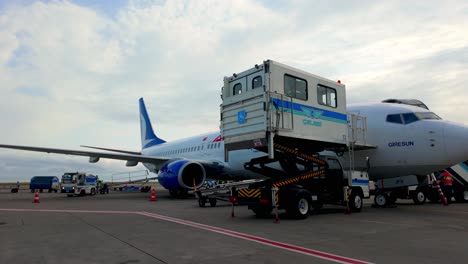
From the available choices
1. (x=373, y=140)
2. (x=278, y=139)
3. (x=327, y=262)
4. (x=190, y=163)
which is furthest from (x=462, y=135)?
(x=190, y=163)

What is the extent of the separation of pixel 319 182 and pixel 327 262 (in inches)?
240

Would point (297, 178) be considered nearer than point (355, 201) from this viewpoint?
Yes

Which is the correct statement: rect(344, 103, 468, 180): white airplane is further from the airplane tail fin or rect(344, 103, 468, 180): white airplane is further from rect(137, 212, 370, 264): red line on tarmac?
the airplane tail fin

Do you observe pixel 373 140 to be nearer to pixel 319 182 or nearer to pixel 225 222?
pixel 319 182

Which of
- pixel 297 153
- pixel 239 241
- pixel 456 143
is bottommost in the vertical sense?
pixel 239 241

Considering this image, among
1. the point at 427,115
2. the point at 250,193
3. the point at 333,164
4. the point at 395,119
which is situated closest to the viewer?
the point at 250,193

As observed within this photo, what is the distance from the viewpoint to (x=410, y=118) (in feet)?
36.7

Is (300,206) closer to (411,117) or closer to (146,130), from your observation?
(411,117)

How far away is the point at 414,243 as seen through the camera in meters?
5.84

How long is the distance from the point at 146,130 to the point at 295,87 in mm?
25116

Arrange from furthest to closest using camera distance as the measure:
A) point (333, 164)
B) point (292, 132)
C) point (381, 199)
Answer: point (381, 199) < point (333, 164) < point (292, 132)

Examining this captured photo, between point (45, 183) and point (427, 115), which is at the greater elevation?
point (427, 115)

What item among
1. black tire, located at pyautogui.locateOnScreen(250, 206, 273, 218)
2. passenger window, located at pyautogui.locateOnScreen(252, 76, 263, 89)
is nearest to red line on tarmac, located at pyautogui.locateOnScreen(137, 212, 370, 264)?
black tire, located at pyautogui.locateOnScreen(250, 206, 273, 218)

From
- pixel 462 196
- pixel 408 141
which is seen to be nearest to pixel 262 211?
pixel 408 141
